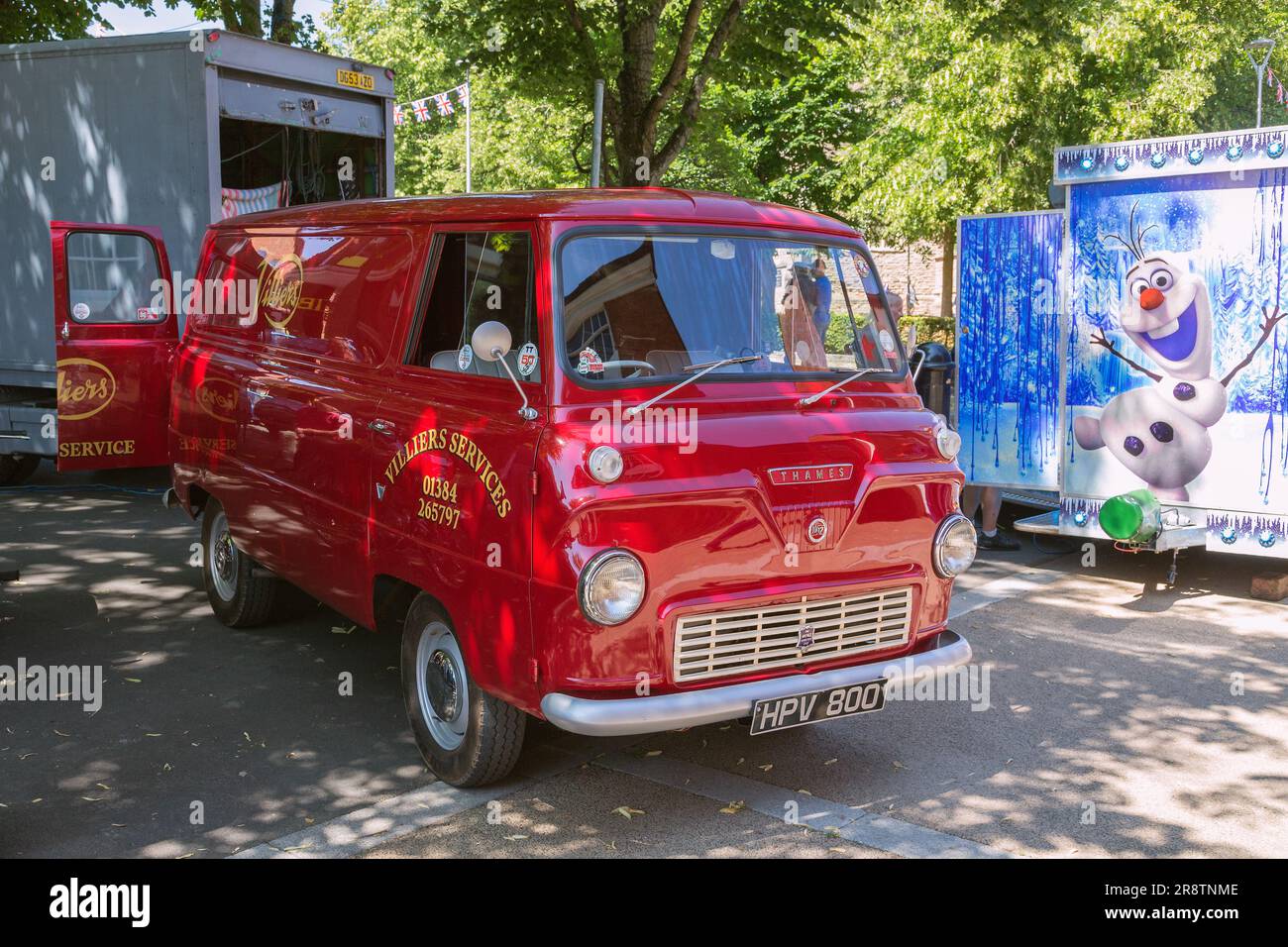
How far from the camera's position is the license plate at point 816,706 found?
15.6 feet

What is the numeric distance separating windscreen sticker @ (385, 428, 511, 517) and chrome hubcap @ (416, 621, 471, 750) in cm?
50

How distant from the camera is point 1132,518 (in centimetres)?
885

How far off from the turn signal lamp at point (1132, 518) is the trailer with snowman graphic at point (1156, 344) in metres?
0.01

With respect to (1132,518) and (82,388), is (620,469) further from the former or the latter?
(82,388)

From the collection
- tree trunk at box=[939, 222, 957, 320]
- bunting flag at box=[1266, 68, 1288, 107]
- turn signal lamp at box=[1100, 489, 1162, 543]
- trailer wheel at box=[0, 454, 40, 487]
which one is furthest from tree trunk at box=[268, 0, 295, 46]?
bunting flag at box=[1266, 68, 1288, 107]

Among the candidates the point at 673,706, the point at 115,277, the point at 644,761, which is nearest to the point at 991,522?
the point at 644,761

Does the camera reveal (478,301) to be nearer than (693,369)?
No

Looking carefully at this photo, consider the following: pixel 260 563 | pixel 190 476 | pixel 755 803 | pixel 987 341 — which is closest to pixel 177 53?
pixel 190 476

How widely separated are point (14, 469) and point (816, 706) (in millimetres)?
10512

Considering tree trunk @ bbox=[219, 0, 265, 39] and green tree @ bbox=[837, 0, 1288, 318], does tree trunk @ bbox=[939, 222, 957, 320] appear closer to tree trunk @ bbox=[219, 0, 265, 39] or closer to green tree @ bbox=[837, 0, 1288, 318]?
green tree @ bbox=[837, 0, 1288, 318]

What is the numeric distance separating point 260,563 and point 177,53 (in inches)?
236

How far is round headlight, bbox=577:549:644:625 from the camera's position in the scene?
14.8ft

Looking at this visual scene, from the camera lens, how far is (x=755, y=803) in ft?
17.1
